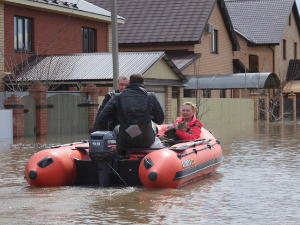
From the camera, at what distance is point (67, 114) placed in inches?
881

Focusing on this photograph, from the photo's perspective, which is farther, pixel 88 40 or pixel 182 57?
pixel 182 57

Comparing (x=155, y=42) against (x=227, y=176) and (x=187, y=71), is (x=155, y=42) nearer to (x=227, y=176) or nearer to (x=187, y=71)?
(x=187, y=71)

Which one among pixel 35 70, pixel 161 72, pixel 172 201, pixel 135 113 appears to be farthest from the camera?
pixel 161 72

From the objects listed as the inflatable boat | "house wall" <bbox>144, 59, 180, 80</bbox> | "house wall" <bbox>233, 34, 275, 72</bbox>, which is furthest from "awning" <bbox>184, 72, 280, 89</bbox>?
the inflatable boat

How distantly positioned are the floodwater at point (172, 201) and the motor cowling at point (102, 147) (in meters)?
0.49

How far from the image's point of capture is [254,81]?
33.1m

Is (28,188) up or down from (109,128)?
down

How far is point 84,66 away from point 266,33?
79.9ft

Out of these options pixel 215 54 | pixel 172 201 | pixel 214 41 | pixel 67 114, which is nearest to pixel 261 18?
pixel 214 41

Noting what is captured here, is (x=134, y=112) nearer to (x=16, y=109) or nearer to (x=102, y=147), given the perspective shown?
(x=102, y=147)

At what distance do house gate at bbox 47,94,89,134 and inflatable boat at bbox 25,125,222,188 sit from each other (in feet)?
39.4

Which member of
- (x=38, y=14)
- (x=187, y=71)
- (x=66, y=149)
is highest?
(x=38, y=14)

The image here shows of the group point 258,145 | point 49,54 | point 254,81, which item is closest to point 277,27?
point 254,81

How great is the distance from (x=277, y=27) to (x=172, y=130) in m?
36.7
